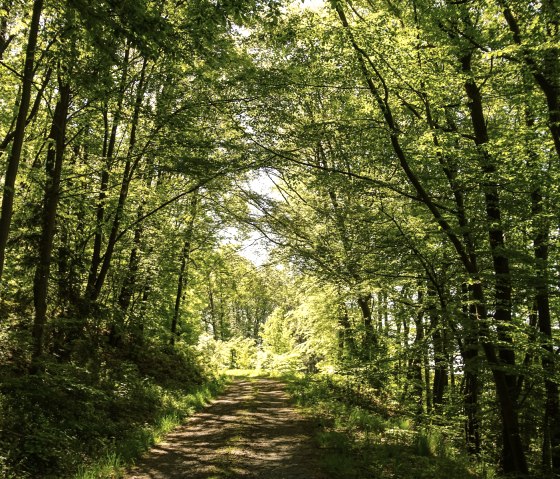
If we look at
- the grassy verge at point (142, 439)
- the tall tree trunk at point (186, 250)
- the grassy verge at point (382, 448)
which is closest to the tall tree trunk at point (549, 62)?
the grassy verge at point (382, 448)

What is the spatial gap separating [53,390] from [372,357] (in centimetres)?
786

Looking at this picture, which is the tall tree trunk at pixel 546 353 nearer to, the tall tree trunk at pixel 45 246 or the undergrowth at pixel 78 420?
the undergrowth at pixel 78 420

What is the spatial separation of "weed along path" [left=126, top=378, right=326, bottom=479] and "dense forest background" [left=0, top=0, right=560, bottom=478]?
710 mm

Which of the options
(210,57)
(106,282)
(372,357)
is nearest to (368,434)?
(372,357)

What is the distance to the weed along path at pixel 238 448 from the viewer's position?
6559mm

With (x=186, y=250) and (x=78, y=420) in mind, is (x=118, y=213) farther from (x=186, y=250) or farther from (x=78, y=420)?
(x=186, y=250)

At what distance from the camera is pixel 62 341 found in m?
9.82

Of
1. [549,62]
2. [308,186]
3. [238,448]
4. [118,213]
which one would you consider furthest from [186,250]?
[549,62]

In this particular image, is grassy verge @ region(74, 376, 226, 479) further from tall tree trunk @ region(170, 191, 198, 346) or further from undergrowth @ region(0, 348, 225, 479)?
tall tree trunk @ region(170, 191, 198, 346)

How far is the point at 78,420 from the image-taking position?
7.48 m

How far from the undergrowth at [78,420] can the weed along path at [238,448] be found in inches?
17.1

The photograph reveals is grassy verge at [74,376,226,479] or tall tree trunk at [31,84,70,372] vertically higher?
tall tree trunk at [31,84,70,372]

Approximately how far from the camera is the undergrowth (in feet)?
19.2


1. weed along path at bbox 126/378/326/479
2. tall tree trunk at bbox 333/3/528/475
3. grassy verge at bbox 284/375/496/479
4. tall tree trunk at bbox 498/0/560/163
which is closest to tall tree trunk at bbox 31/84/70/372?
weed along path at bbox 126/378/326/479
